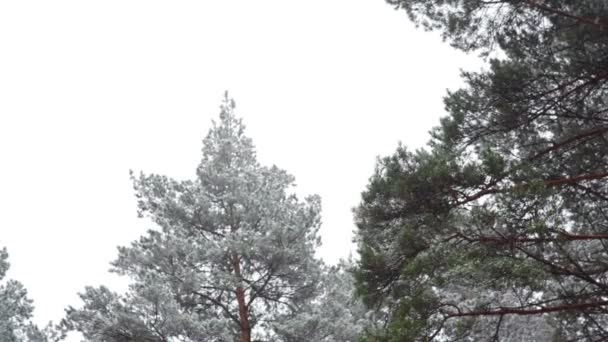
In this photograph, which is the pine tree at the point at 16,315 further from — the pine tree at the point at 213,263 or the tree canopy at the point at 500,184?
the tree canopy at the point at 500,184

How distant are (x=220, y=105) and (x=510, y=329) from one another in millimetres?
8472

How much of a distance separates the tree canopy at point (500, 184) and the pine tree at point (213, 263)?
412 centimetres

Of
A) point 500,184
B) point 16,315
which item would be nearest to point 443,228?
point 500,184

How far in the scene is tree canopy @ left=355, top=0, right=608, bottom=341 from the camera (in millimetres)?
5828

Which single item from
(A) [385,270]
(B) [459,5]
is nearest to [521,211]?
(A) [385,270]

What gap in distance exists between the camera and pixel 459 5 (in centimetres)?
769

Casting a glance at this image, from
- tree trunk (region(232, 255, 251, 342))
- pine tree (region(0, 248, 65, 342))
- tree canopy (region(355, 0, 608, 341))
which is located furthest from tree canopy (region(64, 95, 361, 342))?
pine tree (region(0, 248, 65, 342))

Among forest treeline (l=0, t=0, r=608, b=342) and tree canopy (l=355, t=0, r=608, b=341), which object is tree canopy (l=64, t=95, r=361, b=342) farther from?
tree canopy (l=355, t=0, r=608, b=341)

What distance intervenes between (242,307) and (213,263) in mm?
1089

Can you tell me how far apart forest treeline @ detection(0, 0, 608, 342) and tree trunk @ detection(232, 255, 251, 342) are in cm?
3

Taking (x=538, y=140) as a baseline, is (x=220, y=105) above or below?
above

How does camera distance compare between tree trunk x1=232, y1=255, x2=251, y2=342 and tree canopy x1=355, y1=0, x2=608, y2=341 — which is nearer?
tree canopy x1=355, y1=0, x2=608, y2=341

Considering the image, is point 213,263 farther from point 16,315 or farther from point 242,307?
point 16,315

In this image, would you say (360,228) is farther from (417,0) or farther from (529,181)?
(417,0)
